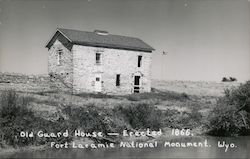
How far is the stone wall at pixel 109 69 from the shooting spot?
26.5m

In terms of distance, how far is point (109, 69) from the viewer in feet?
92.3

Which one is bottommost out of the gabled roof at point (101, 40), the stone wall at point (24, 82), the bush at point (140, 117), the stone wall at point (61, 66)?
the bush at point (140, 117)

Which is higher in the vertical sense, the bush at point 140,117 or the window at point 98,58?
the window at point 98,58

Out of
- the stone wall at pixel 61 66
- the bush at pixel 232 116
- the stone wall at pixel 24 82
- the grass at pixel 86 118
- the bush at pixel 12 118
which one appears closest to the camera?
the bush at pixel 12 118

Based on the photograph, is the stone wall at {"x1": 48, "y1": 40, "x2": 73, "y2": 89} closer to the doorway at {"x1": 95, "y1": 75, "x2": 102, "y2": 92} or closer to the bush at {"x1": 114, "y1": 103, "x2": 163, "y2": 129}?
the doorway at {"x1": 95, "y1": 75, "x2": 102, "y2": 92}

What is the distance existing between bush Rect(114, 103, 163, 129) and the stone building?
9135 mm

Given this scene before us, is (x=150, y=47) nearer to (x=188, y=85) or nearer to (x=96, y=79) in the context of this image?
(x=96, y=79)

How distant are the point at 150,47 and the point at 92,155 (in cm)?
1872

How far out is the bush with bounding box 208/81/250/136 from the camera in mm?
17344

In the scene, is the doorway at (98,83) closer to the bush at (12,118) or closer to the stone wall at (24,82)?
the stone wall at (24,82)

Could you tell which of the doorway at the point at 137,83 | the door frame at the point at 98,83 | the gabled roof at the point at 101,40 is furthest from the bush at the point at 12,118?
the doorway at the point at 137,83

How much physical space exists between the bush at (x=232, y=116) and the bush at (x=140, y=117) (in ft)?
→ 7.84

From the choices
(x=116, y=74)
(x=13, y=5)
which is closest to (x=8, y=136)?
(x=13, y=5)

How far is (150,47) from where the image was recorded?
31.0 meters
